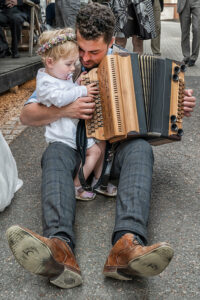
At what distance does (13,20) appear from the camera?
643 cm

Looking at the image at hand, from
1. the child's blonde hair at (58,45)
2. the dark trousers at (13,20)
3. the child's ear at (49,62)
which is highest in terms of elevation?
the child's blonde hair at (58,45)

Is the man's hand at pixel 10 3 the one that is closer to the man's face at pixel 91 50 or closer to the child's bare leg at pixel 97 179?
the man's face at pixel 91 50

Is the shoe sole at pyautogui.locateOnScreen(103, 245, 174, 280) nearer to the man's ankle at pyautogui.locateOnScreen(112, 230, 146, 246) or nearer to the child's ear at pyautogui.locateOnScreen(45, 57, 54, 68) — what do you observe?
the man's ankle at pyautogui.locateOnScreen(112, 230, 146, 246)

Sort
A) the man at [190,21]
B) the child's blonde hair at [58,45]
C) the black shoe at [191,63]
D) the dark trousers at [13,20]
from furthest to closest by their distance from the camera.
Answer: the black shoe at [191,63], the man at [190,21], the dark trousers at [13,20], the child's blonde hair at [58,45]

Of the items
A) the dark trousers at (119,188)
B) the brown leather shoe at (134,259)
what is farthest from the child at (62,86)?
the brown leather shoe at (134,259)

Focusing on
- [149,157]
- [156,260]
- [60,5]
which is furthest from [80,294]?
[60,5]

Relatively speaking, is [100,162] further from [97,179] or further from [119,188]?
[119,188]

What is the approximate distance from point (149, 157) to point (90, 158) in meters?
0.41

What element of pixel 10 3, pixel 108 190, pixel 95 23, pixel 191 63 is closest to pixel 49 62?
pixel 95 23

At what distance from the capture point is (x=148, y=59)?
220cm

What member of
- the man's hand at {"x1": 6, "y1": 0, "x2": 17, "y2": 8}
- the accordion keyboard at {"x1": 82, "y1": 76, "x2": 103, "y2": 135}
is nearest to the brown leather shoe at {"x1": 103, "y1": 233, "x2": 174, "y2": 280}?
the accordion keyboard at {"x1": 82, "y1": 76, "x2": 103, "y2": 135}

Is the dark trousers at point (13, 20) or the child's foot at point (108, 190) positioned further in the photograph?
the dark trousers at point (13, 20)

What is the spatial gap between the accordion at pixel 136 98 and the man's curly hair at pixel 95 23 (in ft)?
0.72

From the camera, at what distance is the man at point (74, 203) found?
1540 mm
